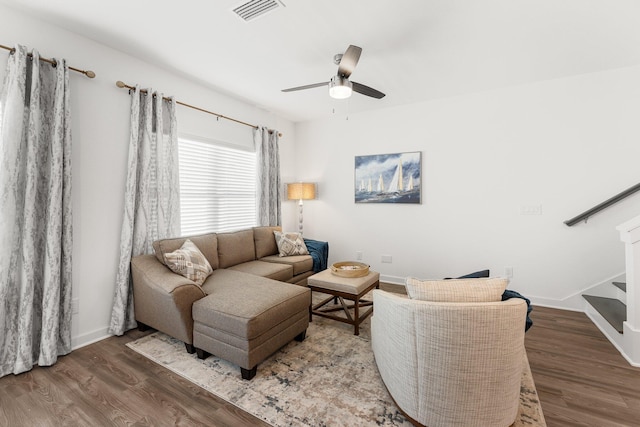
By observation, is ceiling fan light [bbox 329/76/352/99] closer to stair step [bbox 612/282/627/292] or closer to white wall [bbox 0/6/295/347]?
white wall [bbox 0/6/295/347]

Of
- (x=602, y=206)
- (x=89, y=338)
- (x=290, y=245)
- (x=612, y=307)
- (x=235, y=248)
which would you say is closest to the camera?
(x=89, y=338)

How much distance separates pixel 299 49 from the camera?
270 centimetres

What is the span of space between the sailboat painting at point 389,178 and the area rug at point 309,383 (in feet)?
7.69

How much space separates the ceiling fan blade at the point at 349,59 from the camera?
217 centimetres

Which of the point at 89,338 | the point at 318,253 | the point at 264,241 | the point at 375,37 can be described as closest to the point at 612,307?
the point at 318,253

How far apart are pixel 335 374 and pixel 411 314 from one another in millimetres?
978

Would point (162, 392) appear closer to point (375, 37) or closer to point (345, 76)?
point (345, 76)

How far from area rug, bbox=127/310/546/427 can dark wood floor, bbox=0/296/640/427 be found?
83mm

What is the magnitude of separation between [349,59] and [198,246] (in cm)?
247

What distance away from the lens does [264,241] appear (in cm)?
413

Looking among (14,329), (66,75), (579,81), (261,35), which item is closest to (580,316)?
(579,81)

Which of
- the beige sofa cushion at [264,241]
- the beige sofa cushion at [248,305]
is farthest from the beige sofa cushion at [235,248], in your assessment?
the beige sofa cushion at [248,305]

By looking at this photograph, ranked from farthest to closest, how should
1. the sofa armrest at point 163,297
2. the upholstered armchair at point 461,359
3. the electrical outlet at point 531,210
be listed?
the electrical outlet at point 531,210, the sofa armrest at point 163,297, the upholstered armchair at point 461,359

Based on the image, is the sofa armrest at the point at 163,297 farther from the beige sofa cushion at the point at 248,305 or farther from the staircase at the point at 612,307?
the staircase at the point at 612,307
